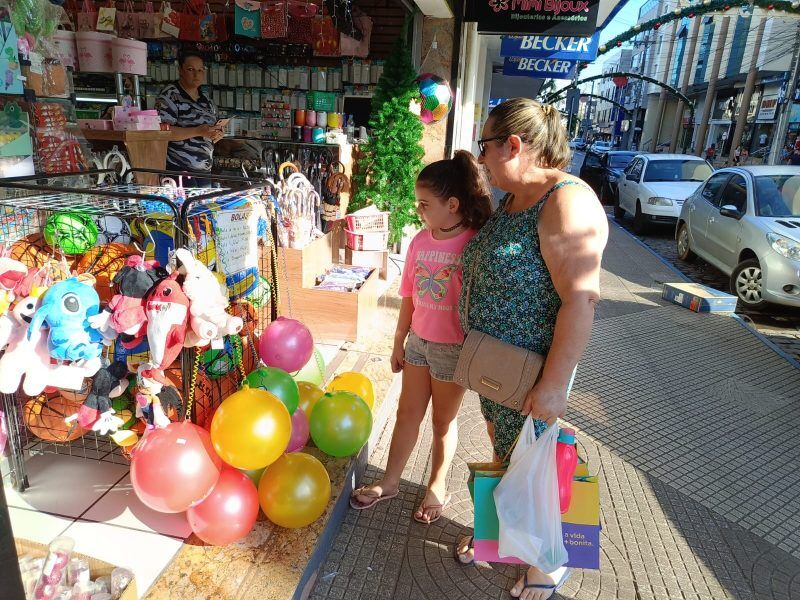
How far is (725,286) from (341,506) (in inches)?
303

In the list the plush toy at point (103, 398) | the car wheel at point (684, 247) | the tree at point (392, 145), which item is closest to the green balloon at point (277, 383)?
the plush toy at point (103, 398)

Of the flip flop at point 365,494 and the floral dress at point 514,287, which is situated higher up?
the floral dress at point 514,287

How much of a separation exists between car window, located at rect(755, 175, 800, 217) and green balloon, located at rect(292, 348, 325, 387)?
633cm

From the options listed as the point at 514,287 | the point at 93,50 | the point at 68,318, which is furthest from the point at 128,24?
the point at 514,287

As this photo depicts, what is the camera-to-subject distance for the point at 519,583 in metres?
2.37

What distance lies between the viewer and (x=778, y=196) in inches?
280

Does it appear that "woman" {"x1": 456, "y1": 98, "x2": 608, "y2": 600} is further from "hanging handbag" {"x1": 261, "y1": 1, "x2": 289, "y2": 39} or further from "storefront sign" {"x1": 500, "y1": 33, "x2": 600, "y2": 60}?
"storefront sign" {"x1": 500, "y1": 33, "x2": 600, "y2": 60}

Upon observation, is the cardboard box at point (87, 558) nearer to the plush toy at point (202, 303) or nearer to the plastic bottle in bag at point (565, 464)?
the plush toy at point (202, 303)

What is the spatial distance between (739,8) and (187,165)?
1222cm

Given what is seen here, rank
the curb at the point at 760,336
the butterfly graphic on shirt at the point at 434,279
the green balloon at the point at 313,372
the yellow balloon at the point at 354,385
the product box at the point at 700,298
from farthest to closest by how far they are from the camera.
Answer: the product box at the point at 700,298 → the curb at the point at 760,336 → the green balloon at the point at 313,372 → the yellow balloon at the point at 354,385 → the butterfly graphic on shirt at the point at 434,279

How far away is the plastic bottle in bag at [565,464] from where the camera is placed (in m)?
2.04

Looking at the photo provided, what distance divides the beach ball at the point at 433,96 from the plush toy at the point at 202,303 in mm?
5142

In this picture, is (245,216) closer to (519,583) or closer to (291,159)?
(519,583)

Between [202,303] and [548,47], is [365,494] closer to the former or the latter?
[202,303]
